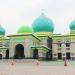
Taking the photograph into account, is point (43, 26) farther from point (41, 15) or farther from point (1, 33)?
point (1, 33)

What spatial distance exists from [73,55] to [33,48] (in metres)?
7.79

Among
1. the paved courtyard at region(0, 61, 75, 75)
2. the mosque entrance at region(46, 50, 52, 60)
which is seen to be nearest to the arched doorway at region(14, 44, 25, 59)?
the mosque entrance at region(46, 50, 52, 60)

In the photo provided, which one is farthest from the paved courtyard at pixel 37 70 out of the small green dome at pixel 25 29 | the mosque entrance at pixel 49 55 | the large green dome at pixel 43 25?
the large green dome at pixel 43 25

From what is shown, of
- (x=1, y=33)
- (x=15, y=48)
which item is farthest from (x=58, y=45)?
(x=1, y=33)

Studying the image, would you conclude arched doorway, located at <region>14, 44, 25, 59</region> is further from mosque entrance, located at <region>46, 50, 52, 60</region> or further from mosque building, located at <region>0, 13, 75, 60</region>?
mosque entrance, located at <region>46, 50, 52, 60</region>

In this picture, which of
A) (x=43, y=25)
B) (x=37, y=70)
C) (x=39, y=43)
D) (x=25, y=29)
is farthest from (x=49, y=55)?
(x=37, y=70)

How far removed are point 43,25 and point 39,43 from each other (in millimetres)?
3551

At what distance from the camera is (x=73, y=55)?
148 ft

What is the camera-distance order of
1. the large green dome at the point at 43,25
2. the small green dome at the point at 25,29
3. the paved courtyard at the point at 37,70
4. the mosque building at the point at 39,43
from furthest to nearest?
the large green dome at the point at 43,25
the small green dome at the point at 25,29
the mosque building at the point at 39,43
the paved courtyard at the point at 37,70

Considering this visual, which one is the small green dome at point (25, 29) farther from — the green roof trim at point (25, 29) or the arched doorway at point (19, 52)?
the arched doorway at point (19, 52)

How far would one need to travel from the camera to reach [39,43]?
155 ft

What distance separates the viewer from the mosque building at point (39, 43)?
42062 millimetres

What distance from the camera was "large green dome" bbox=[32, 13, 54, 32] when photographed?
157 ft

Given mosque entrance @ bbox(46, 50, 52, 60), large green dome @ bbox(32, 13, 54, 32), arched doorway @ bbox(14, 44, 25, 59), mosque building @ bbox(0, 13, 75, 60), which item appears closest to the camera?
mosque building @ bbox(0, 13, 75, 60)
